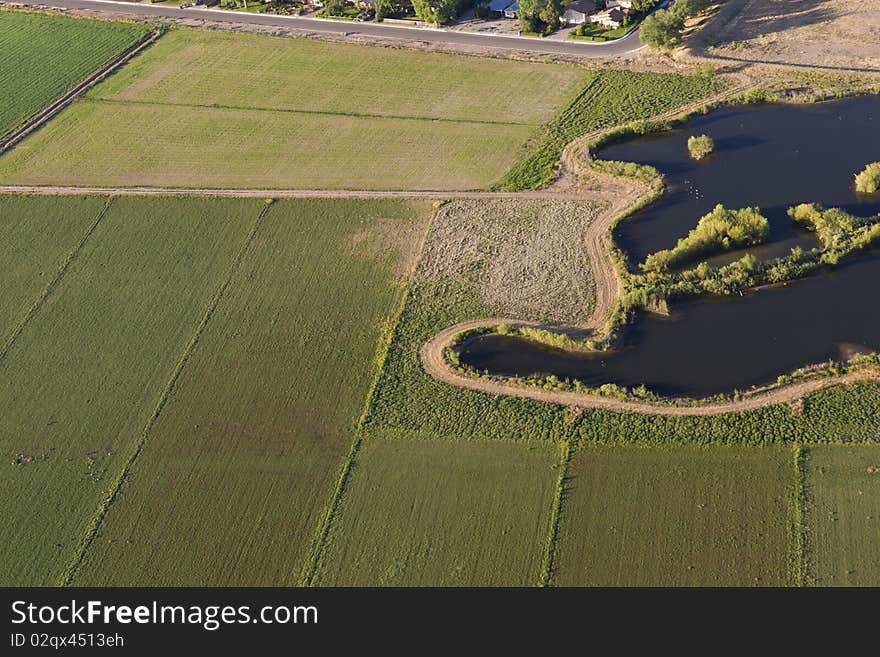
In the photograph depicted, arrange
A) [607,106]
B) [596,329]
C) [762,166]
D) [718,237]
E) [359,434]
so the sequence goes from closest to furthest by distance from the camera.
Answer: [359,434], [596,329], [718,237], [762,166], [607,106]

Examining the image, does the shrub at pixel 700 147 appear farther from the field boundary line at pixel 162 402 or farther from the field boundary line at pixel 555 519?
the field boundary line at pixel 162 402

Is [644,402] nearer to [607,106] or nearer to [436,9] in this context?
[607,106]

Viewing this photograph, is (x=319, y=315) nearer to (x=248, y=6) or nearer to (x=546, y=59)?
(x=546, y=59)

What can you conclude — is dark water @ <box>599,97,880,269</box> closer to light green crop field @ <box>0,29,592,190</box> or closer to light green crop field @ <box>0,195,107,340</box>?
light green crop field @ <box>0,29,592,190</box>

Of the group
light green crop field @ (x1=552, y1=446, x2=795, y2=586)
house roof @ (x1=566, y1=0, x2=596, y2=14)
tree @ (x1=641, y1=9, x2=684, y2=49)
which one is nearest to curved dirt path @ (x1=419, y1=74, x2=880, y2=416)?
light green crop field @ (x1=552, y1=446, x2=795, y2=586)

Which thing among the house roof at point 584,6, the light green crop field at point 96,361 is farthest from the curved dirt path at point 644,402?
the house roof at point 584,6

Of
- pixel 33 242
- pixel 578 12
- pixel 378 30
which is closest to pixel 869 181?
pixel 578 12
